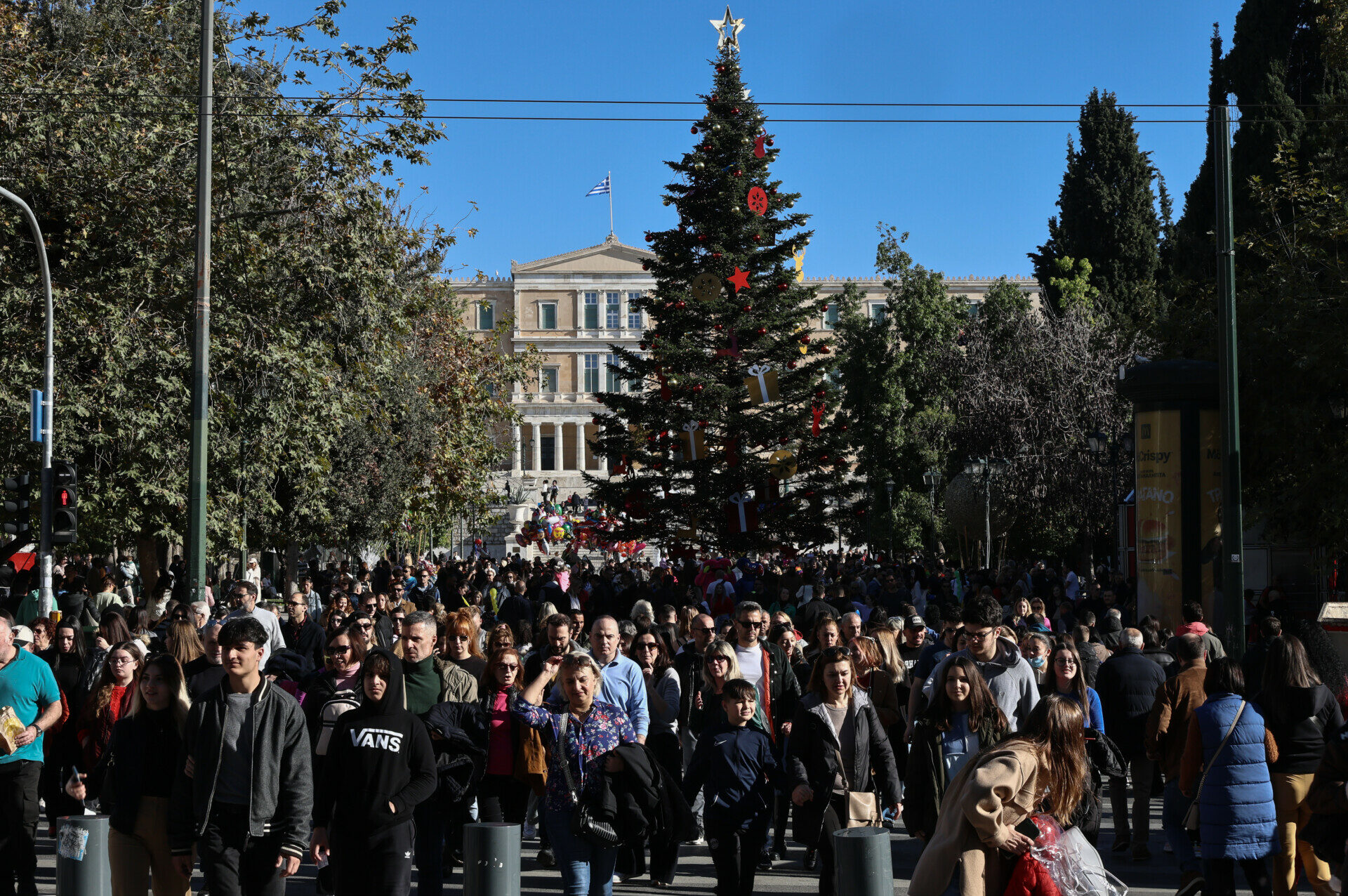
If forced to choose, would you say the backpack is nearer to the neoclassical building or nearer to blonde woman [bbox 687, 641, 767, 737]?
blonde woman [bbox 687, 641, 767, 737]

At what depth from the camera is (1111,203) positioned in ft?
146

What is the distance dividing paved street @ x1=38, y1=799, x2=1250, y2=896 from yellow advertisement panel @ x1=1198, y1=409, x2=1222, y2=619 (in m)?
8.64

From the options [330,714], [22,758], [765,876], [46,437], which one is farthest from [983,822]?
[46,437]

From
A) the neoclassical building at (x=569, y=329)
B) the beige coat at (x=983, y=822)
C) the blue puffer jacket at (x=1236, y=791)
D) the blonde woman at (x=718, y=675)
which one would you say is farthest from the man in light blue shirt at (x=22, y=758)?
the neoclassical building at (x=569, y=329)

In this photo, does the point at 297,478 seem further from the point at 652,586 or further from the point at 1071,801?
the point at 1071,801

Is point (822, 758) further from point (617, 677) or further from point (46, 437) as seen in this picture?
point (46, 437)

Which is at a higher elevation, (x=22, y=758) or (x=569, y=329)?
(x=569, y=329)

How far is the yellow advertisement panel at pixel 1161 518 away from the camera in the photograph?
57.2 ft

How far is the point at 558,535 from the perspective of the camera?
149 feet

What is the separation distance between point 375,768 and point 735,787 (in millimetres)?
1805

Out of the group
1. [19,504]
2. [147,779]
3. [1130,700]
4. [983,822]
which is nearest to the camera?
[983,822]

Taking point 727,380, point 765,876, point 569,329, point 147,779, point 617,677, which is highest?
point 569,329

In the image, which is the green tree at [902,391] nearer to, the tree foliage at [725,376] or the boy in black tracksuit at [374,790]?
the tree foliage at [725,376]

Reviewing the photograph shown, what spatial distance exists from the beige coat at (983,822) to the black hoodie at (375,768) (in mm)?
2335
